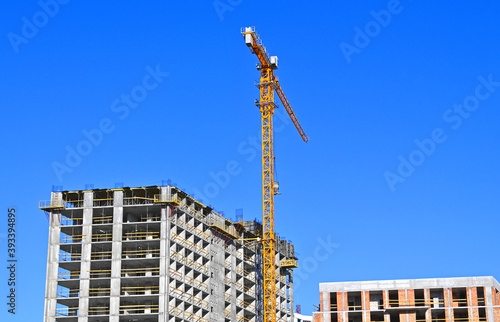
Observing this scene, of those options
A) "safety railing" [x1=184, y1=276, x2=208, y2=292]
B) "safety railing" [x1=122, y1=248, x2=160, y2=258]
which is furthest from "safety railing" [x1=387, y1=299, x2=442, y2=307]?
"safety railing" [x1=122, y1=248, x2=160, y2=258]

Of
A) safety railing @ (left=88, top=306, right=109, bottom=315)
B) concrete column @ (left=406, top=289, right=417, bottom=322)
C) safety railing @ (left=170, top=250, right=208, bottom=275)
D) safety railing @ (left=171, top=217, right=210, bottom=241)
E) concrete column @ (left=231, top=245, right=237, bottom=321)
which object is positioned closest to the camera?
concrete column @ (left=406, top=289, right=417, bottom=322)

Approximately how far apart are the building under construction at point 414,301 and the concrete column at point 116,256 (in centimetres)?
2672

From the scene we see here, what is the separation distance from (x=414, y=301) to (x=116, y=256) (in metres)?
40.2

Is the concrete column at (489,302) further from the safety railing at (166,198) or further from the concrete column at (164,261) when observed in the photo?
the safety railing at (166,198)

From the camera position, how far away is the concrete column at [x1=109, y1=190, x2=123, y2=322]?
118500mm

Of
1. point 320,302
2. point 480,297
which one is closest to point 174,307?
point 320,302

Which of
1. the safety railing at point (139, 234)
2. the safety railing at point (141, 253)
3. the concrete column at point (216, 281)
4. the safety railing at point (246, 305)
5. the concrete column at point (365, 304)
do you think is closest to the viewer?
the concrete column at point (365, 304)

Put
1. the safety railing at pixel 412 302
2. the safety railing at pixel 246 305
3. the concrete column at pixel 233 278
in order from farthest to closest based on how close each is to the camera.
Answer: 1. the safety railing at pixel 246 305
2. the concrete column at pixel 233 278
3. the safety railing at pixel 412 302

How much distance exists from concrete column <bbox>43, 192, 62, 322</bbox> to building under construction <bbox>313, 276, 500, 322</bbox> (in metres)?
35.7

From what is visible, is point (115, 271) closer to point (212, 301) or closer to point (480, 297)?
point (212, 301)

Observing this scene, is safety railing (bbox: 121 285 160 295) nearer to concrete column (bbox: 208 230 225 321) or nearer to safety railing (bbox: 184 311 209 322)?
safety railing (bbox: 184 311 209 322)

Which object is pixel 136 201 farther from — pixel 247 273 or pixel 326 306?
pixel 247 273

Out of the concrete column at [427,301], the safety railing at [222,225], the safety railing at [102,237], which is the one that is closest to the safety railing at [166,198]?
the safety railing at [102,237]

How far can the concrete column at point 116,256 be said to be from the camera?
11850cm
